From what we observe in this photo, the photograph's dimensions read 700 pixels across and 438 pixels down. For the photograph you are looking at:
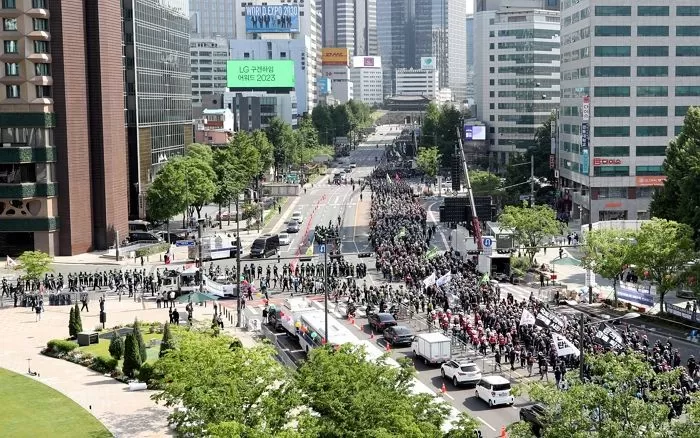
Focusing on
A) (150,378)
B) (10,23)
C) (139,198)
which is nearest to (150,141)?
(139,198)

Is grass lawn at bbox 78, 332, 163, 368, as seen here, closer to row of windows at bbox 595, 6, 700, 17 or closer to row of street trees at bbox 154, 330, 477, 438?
row of street trees at bbox 154, 330, 477, 438

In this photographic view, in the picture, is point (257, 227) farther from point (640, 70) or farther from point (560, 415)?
point (560, 415)

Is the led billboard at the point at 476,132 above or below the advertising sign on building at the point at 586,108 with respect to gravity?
below

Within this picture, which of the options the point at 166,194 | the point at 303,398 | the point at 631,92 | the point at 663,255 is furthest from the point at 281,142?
the point at 303,398

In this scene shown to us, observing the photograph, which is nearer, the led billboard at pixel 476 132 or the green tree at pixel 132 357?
the green tree at pixel 132 357

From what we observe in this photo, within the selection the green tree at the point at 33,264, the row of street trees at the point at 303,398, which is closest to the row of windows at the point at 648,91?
the green tree at the point at 33,264

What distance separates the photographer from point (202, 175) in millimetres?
103188

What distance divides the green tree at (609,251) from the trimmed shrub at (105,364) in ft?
100

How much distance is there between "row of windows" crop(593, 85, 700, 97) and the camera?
102 m

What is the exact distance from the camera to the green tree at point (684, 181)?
6962 cm

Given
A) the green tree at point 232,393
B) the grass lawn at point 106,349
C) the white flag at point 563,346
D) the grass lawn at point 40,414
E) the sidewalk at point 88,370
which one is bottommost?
the sidewalk at point 88,370

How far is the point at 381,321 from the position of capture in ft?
179

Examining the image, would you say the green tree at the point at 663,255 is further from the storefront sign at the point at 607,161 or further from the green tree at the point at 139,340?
the storefront sign at the point at 607,161

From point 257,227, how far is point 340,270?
105 feet
